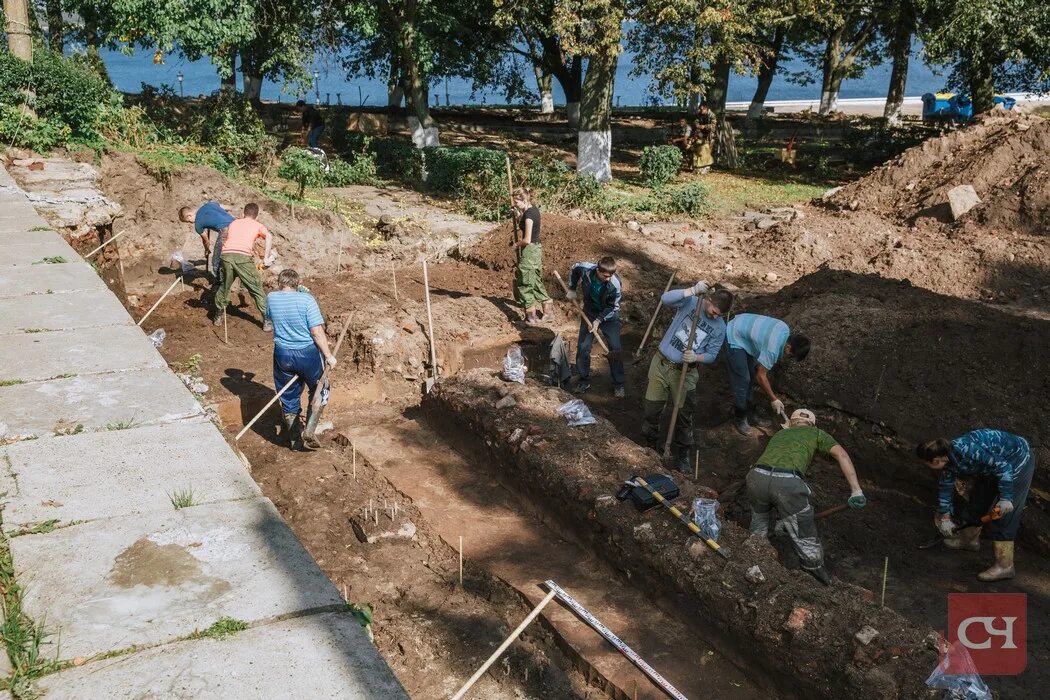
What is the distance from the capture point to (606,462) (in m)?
7.20

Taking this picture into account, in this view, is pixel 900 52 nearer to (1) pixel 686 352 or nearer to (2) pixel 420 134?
(2) pixel 420 134

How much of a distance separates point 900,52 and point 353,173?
44.1 ft

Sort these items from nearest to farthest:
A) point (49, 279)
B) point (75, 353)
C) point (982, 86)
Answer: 1. point (75, 353)
2. point (49, 279)
3. point (982, 86)

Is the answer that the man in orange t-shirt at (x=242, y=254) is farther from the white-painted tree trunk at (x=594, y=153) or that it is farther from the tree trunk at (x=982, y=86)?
the tree trunk at (x=982, y=86)

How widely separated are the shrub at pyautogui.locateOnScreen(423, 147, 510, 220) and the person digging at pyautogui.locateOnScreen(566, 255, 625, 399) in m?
7.26

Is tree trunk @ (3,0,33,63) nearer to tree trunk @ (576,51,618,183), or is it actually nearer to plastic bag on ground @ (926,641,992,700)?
tree trunk @ (576,51,618,183)

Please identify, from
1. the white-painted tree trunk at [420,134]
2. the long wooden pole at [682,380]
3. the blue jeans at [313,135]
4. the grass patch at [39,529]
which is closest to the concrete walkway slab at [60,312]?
the grass patch at [39,529]

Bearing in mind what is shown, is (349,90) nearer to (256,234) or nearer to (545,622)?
(256,234)

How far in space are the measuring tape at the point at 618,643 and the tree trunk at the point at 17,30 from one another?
12.3 m

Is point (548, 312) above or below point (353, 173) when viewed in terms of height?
below

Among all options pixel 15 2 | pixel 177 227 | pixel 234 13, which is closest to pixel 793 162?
pixel 234 13

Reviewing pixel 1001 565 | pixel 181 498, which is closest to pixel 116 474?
pixel 181 498

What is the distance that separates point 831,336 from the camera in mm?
9531

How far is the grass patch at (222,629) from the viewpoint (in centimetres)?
280
